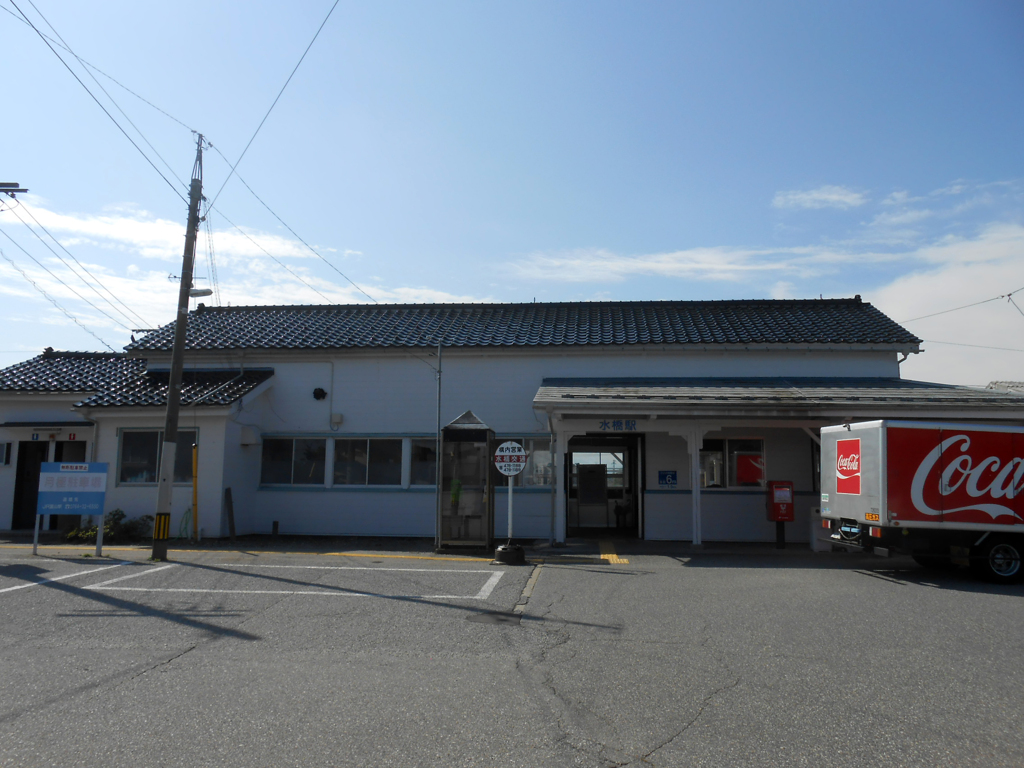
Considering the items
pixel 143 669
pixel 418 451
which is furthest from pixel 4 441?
pixel 143 669

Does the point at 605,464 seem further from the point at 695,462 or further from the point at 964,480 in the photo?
the point at 964,480

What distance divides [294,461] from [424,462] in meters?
3.23

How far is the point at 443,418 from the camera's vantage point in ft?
57.3

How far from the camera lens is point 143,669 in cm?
627

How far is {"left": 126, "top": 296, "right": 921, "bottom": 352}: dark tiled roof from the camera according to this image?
17.8m

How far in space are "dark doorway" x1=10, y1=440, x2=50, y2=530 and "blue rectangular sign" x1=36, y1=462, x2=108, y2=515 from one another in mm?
5930

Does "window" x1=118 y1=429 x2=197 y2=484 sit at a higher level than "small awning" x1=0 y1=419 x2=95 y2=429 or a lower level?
lower

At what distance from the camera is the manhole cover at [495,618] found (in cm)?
813

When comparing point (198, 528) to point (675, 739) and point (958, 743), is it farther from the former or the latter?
point (958, 743)

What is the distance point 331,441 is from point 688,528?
8700mm

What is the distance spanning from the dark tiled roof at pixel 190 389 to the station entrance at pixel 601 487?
26.4ft

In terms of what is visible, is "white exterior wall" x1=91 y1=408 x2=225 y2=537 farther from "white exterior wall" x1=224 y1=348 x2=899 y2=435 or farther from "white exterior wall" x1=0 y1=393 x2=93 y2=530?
"white exterior wall" x1=224 y1=348 x2=899 y2=435

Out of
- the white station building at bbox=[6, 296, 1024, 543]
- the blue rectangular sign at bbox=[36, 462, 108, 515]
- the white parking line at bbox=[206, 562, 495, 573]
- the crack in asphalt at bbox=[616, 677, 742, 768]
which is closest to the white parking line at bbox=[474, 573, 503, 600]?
the white parking line at bbox=[206, 562, 495, 573]

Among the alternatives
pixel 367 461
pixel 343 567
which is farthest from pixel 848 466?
pixel 367 461
